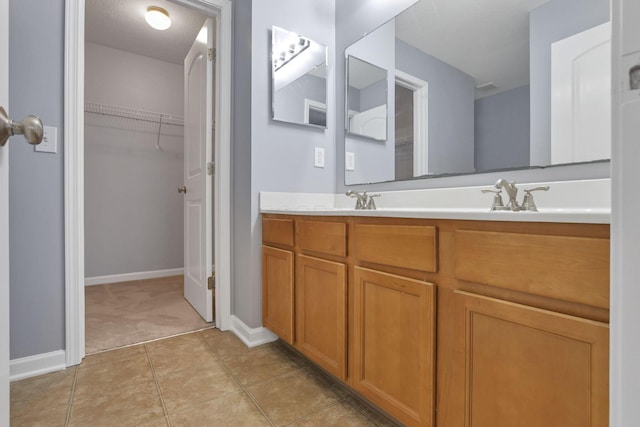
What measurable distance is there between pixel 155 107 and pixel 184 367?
296 cm

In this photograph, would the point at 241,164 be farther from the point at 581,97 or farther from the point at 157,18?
the point at 157,18

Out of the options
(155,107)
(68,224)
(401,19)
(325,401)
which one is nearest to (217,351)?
(325,401)

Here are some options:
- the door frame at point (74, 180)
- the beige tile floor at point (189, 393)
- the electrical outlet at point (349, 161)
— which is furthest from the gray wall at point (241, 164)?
the door frame at point (74, 180)

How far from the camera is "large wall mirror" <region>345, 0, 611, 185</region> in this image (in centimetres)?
105

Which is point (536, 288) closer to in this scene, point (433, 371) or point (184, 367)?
point (433, 371)

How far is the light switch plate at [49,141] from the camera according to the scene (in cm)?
147

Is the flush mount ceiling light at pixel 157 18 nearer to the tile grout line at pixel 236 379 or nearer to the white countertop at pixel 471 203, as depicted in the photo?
the white countertop at pixel 471 203

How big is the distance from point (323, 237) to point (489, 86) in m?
0.97

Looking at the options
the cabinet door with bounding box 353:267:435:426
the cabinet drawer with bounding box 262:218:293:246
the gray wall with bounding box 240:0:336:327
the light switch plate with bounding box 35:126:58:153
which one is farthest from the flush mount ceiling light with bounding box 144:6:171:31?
the cabinet door with bounding box 353:267:435:426

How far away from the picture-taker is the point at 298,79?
1.93 metres

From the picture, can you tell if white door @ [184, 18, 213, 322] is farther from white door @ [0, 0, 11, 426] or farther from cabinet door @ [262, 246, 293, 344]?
white door @ [0, 0, 11, 426]

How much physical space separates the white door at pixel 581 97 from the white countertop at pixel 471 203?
11cm

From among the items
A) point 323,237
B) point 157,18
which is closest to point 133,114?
point 157,18

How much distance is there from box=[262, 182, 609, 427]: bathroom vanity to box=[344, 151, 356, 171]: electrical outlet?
74 cm
